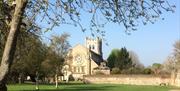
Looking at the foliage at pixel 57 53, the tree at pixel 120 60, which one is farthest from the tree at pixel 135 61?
the foliage at pixel 57 53

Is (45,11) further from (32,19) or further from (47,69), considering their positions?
(47,69)

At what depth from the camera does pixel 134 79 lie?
385 ft

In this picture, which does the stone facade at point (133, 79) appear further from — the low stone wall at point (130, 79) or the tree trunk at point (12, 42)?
the tree trunk at point (12, 42)

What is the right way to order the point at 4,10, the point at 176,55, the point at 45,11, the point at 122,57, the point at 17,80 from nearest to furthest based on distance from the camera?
the point at 45,11 < the point at 4,10 < the point at 176,55 < the point at 17,80 < the point at 122,57

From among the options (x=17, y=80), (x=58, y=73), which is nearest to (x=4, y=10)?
(x=58, y=73)

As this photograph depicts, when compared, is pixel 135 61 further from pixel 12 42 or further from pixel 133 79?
pixel 12 42

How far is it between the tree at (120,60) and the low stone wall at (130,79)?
1911 inches

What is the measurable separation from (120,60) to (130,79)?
199 feet

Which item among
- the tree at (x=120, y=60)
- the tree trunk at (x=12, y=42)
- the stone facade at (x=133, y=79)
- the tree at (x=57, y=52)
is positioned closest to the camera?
the tree trunk at (x=12, y=42)

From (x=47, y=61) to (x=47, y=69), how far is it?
2.74 metres

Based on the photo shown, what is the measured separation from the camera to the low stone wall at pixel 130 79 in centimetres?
11450

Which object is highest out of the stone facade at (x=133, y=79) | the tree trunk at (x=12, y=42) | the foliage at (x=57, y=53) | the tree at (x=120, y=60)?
the tree at (x=120, y=60)

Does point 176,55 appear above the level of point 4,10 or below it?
above

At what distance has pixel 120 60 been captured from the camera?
178 meters
